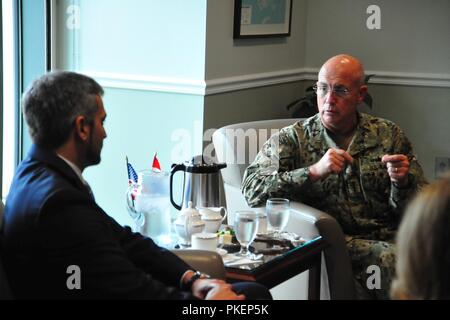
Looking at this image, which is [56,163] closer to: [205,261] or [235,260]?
[205,261]

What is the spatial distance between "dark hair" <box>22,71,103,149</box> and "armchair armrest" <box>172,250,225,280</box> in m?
0.56

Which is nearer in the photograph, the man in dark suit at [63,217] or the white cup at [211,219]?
the man in dark suit at [63,217]

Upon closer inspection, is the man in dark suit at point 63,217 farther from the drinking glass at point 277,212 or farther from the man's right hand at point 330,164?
the man's right hand at point 330,164

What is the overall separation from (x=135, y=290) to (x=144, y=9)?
7.59 ft

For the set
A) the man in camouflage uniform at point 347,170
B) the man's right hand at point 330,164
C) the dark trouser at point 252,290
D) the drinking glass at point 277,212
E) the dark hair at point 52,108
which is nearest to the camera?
the dark hair at point 52,108

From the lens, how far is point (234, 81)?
4.02 metres

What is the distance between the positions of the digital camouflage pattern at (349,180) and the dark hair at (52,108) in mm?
1192

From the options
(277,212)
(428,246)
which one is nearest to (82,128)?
(277,212)

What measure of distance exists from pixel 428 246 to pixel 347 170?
1754mm

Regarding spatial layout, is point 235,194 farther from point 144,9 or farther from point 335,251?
point 144,9

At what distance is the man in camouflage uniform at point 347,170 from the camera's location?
2965mm

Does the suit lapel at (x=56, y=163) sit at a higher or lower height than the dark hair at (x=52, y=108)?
lower

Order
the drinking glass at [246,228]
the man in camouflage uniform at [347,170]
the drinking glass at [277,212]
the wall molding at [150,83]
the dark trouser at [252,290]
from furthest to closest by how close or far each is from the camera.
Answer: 1. the wall molding at [150,83]
2. the man in camouflage uniform at [347,170]
3. the drinking glass at [277,212]
4. the drinking glass at [246,228]
5. the dark trouser at [252,290]

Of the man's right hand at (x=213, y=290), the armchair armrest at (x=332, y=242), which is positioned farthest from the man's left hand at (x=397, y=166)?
the man's right hand at (x=213, y=290)
